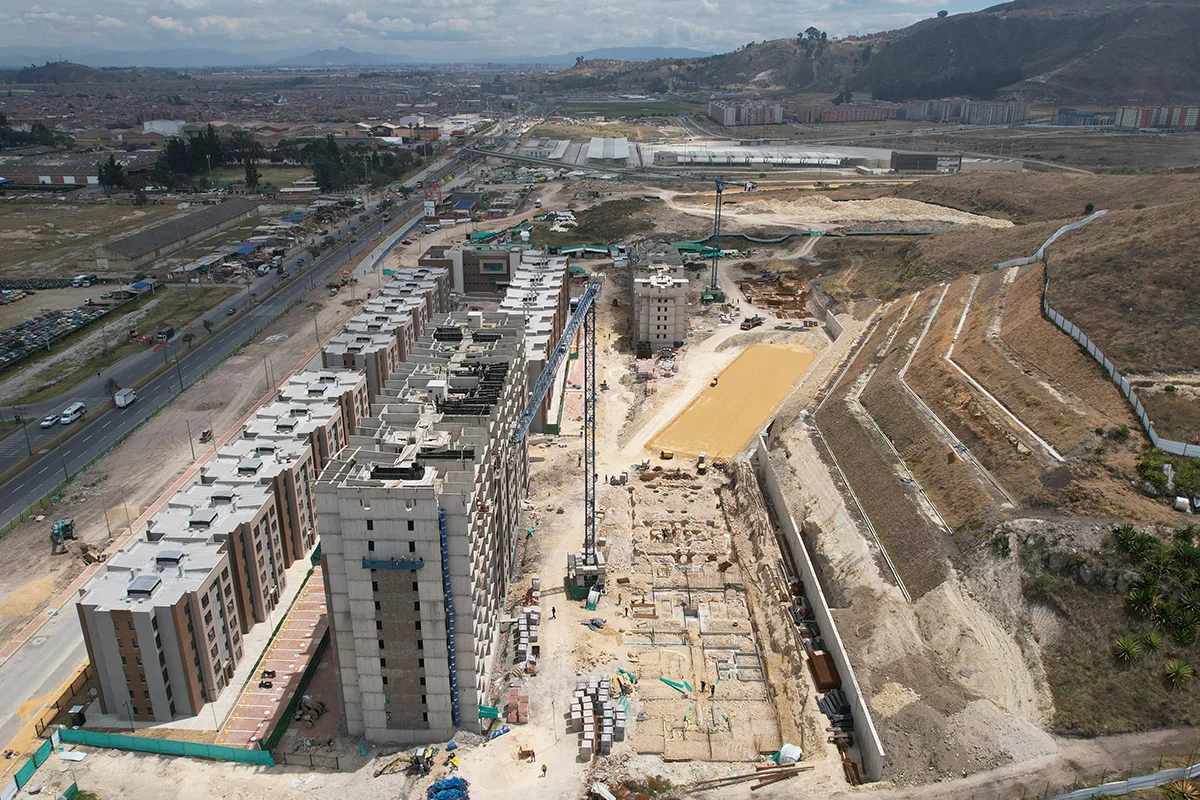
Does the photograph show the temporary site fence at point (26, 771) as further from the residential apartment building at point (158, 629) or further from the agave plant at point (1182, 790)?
the agave plant at point (1182, 790)

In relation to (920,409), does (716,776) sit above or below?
below

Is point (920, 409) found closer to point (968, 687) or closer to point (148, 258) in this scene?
point (968, 687)

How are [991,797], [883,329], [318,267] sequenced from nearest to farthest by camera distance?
[991,797]
[883,329]
[318,267]

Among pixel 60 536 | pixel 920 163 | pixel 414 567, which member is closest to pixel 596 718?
Answer: pixel 414 567

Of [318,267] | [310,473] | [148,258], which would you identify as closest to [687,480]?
[310,473]

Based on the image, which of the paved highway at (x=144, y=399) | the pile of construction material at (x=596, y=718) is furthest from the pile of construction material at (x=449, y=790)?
the paved highway at (x=144, y=399)
